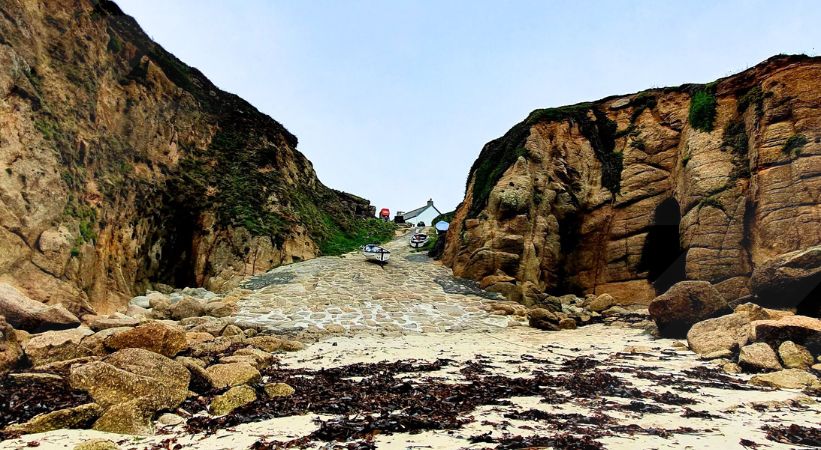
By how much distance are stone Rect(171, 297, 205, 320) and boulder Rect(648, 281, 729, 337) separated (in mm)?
12758

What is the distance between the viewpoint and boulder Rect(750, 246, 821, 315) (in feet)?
29.2

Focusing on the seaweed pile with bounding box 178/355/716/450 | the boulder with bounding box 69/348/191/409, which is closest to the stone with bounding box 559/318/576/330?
the seaweed pile with bounding box 178/355/716/450

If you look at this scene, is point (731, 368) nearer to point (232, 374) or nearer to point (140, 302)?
point (232, 374)

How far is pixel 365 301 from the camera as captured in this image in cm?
1501

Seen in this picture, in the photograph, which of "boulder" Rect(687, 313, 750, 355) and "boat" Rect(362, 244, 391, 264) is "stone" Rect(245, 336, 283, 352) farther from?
"boat" Rect(362, 244, 391, 264)

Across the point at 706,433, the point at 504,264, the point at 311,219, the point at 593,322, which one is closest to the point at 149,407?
the point at 706,433

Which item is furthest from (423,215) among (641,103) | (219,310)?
(219,310)

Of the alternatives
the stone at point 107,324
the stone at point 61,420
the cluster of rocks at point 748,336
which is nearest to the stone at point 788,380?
the cluster of rocks at point 748,336

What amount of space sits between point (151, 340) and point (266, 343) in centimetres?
293

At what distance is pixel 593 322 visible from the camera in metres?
13.8

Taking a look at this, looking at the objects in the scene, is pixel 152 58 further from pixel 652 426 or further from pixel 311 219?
pixel 652 426

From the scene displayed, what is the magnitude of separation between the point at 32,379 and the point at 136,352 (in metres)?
0.99

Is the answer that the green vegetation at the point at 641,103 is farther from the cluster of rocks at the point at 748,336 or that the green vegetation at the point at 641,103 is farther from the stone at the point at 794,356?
the stone at the point at 794,356

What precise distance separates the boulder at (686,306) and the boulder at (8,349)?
12712mm
